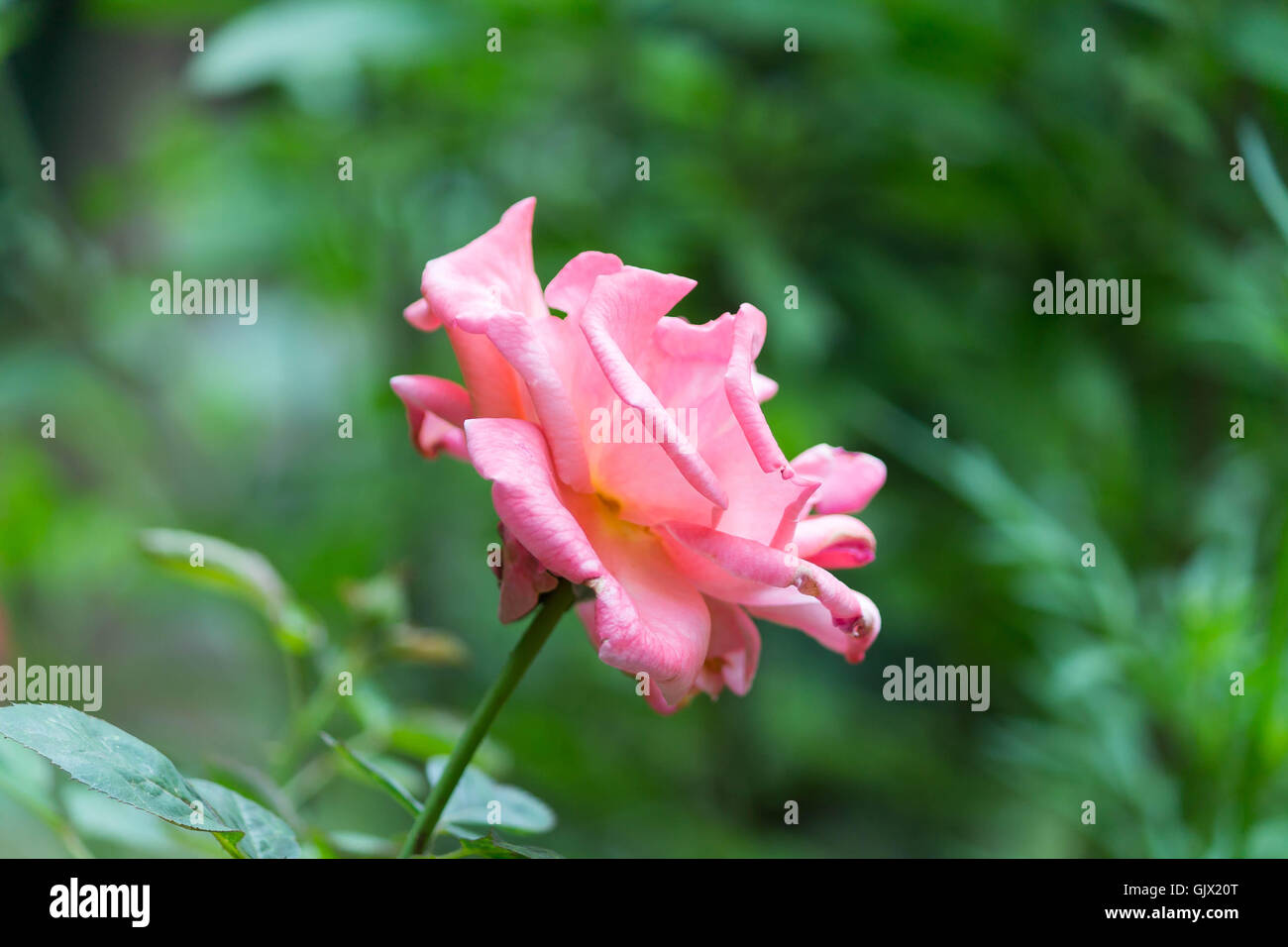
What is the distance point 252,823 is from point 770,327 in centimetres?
61

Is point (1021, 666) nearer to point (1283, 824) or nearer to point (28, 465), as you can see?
point (1283, 824)

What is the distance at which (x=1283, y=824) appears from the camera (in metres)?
0.56

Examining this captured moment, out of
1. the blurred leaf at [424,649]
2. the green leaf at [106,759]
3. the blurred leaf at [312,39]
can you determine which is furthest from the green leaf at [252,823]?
the blurred leaf at [312,39]

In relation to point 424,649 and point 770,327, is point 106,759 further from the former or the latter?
point 770,327

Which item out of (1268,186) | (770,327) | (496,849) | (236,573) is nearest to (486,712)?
(496,849)

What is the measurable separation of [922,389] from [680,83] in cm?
34

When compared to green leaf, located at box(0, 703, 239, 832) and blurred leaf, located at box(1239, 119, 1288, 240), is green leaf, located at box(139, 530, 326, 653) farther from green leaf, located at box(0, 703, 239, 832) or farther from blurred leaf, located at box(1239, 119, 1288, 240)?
blurred leaf, located at box(1239, 119, 1288, 240)

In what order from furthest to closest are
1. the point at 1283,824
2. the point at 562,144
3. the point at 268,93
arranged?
1. the point at 268,93
2. the point at 562,144
3. the point at 1283,824

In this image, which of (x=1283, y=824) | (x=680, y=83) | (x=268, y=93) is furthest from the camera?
(x=268, y=93)

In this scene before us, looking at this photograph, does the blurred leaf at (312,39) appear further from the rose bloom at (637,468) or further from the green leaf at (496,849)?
the green leaf at (496,849)

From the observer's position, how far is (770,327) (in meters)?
0.82

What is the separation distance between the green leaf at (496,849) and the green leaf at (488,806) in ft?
0.13

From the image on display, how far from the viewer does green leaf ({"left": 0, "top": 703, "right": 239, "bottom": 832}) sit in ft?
0.74

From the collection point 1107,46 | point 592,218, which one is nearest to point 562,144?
point 592,218
